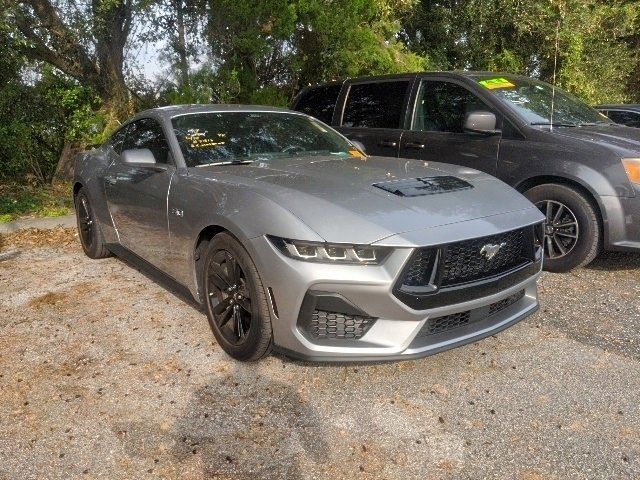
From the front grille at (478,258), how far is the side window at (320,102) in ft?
12.7

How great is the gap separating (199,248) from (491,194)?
1.76m

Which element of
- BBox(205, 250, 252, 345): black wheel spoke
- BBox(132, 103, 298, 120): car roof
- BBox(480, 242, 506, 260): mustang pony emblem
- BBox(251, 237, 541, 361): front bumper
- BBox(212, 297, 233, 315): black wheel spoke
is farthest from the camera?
BBox(132, 103, 298, 120): car roof

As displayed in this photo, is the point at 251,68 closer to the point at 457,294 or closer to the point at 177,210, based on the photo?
the point at 177,210

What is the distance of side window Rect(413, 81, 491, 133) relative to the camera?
5255 mm

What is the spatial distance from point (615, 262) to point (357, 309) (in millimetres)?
3447

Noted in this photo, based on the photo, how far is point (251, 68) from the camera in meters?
9.89

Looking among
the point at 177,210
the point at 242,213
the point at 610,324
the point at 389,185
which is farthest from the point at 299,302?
the point at 610,324

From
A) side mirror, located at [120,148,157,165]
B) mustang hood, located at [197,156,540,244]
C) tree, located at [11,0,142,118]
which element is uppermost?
tree, located at [11,0,142,118]

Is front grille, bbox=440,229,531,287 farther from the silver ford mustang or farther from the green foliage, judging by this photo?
the green foliage

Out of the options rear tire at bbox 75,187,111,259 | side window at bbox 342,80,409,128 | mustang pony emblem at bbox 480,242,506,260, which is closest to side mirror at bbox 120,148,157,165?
rear tire at bbox 75,187,111,259

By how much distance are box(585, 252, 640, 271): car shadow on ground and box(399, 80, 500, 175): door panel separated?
125 cm

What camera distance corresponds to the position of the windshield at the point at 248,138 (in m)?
3.78

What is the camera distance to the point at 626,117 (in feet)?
27.6

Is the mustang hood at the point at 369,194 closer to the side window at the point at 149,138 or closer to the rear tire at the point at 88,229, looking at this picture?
the side window at the point at 149,138
